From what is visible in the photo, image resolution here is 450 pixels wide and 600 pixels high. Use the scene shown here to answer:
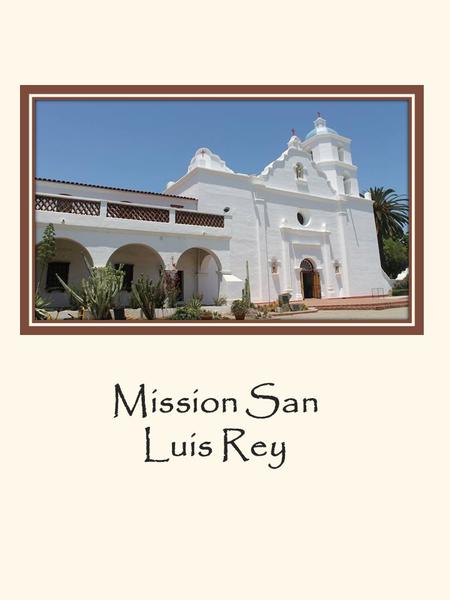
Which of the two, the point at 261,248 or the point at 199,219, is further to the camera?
the point at 261,248

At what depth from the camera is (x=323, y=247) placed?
15891 mm

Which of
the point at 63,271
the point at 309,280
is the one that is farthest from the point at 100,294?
the point at 309,280

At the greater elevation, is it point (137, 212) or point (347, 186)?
point (347, 186)

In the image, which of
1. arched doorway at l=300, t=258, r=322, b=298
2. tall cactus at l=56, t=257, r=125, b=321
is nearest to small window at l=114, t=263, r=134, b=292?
tall cactus at l=56, t=257, r=125, b=321

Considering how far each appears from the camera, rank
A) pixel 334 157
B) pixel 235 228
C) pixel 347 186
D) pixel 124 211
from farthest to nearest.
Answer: pixel 347 186 → pixel 334 157 → pixel 235 228 → pixel 124 211

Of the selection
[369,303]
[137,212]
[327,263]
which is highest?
[137,212]

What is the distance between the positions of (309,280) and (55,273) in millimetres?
10676

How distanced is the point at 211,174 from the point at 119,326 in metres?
10.8

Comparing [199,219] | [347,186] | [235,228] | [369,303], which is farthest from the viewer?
[347,186]

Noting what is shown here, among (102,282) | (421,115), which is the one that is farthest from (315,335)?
(102,282)

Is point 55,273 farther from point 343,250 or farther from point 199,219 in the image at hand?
point 343,250

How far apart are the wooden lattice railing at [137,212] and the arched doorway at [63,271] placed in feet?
5.63

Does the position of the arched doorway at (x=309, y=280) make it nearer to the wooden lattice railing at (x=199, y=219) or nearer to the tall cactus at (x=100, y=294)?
the wooden lattice railing at (x=199, y=219)

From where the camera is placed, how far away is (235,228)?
43.0 ft
